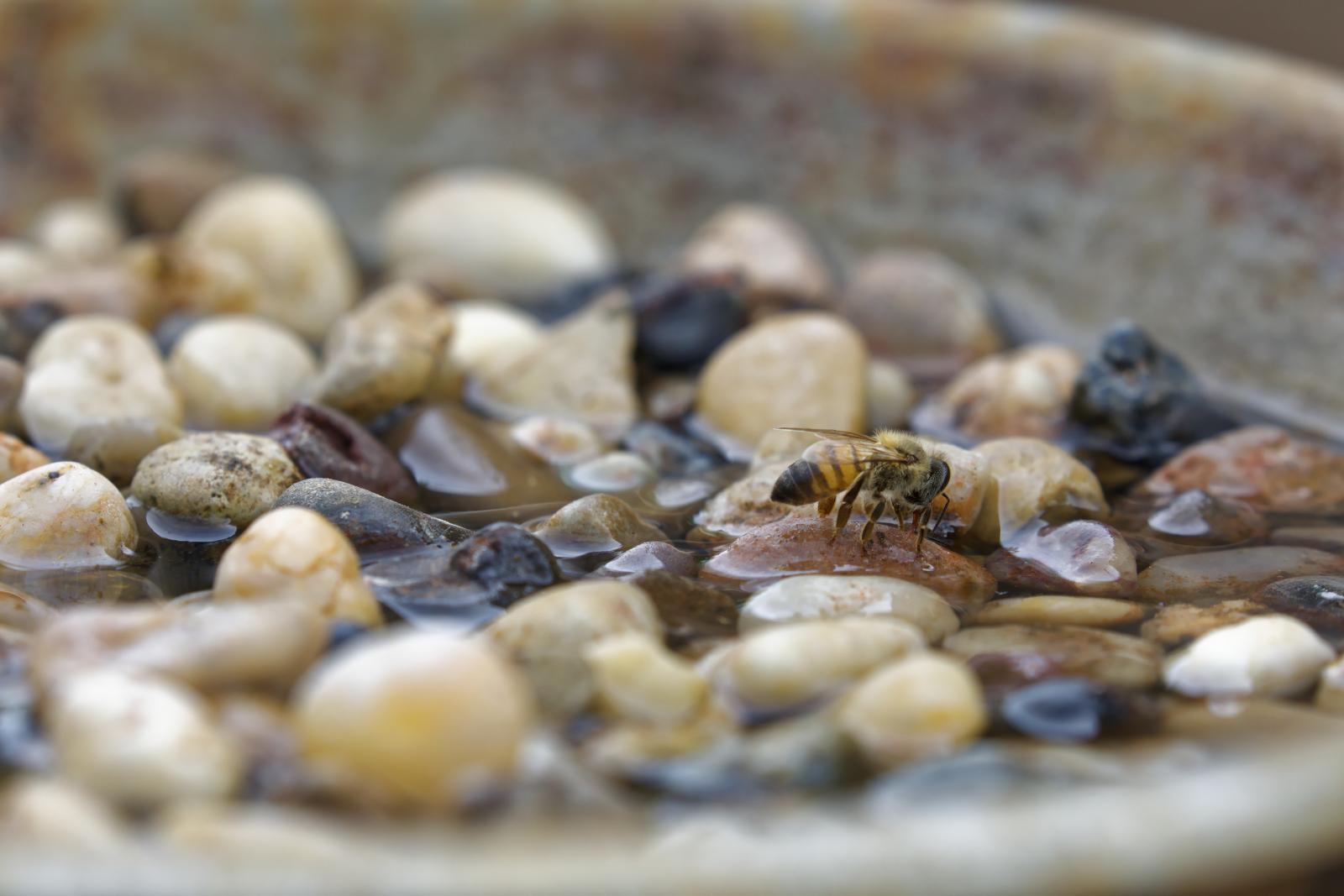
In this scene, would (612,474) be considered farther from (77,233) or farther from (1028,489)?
(77,233)

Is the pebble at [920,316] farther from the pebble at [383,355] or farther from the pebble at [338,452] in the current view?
the pebble at [338,452]

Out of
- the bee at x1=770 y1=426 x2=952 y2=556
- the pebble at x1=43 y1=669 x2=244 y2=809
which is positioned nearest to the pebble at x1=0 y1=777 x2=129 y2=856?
the pebble at x1=43 y1=669 x2=244 y2=809

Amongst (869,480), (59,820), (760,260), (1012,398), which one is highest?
(760,260)

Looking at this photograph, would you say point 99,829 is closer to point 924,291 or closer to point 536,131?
point 924,291

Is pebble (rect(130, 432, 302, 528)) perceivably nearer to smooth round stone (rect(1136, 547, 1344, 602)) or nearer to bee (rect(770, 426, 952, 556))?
bee (rect(770, 426, 952, 556))

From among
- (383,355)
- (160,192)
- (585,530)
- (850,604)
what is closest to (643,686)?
(850,604)

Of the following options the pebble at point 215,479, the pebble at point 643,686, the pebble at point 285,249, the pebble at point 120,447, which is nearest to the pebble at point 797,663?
the pebble at point 643,686

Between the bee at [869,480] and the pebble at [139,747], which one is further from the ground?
the bee at [869,480]
